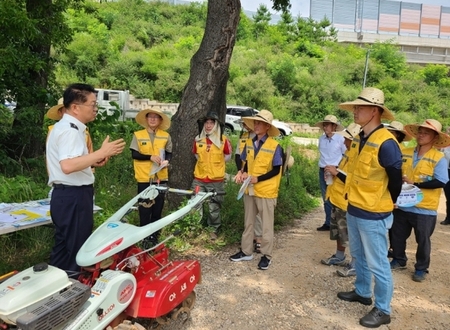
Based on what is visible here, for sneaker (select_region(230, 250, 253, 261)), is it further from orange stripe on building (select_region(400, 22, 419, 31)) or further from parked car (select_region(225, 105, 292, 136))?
orange stripe on building (select_region(400, 22, 419, 31))

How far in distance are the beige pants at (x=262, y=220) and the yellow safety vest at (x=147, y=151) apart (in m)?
1.15

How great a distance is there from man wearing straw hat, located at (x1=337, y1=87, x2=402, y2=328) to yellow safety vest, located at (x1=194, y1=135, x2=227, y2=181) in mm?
1942

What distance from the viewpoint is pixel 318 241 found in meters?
5.61

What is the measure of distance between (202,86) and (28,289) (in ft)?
13.2

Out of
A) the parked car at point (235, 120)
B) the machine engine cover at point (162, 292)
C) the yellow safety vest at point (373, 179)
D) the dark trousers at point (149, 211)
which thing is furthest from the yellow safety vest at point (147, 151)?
the parked car at point (235, 120)

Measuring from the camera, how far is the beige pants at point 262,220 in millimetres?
4441

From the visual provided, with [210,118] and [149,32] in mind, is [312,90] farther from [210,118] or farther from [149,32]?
[210,118]

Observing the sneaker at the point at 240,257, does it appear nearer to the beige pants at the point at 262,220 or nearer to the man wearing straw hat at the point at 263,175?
the beige pants at the point at 262,220

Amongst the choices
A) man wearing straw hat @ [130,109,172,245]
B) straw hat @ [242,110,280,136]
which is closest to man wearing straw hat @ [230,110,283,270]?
straw hat @ [242,110,280,136]

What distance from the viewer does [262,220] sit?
4.48 meters

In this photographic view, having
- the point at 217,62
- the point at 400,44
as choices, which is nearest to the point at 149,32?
the point at 400,44

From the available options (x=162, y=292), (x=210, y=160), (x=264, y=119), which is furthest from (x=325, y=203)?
(x=162, y=292)

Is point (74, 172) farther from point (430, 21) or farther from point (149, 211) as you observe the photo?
point (430, 21)

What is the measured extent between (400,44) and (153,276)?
4665 centimetres
